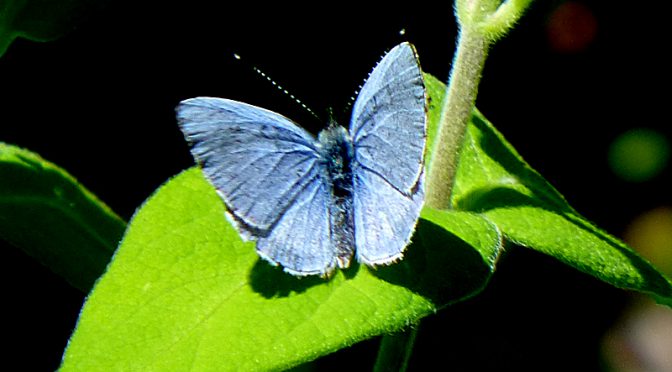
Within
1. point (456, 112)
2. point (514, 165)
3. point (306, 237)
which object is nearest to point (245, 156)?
point (306, 237)

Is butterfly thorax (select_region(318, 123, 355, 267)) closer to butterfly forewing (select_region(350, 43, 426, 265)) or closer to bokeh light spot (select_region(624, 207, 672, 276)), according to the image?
butterfly forewing (select_region(350, 43, 426, 265))

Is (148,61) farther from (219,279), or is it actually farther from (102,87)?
(219,279)

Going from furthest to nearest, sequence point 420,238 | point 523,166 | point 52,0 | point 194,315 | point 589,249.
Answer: point 523,166
point 52,0
point 589,249
point 420,238
point 194,315

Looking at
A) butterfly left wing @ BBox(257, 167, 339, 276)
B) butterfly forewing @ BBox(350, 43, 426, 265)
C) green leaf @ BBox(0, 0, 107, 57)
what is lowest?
green leaf @ BBox(0, 0, 107, 57)

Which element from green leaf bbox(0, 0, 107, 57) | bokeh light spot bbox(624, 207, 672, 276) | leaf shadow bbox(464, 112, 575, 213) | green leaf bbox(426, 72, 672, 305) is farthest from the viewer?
bokeh light spot bbox(624, 207, 672, 276)

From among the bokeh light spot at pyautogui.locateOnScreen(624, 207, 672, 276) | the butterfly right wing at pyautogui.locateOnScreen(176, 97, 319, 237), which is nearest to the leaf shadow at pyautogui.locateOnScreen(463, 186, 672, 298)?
the butterfly right wing at pyautogui.locateOnScreen(176, 97, 319, 237)

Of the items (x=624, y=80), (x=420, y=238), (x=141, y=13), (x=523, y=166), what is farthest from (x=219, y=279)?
(x=624, y=80)

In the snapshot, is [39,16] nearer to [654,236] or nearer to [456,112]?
[456,112]
